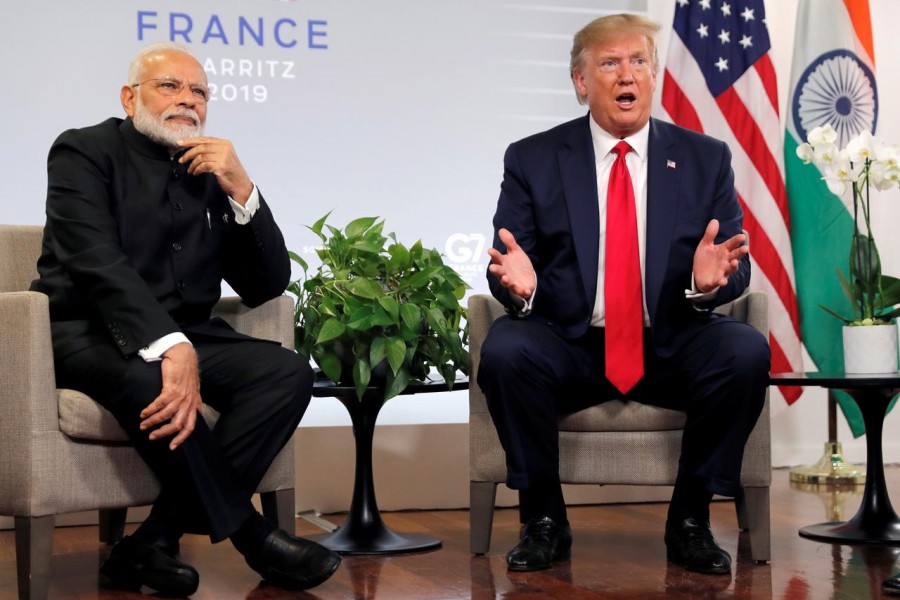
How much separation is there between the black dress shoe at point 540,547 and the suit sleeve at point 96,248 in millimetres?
918

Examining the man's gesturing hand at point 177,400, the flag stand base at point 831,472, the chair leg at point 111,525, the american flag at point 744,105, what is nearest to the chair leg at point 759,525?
the man's gesturing hand at point 177,400

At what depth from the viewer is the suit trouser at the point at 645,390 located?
2.54 m

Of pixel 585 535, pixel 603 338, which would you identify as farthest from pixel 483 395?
pixel 585 535

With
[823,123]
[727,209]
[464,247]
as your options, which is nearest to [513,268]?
[727,209]

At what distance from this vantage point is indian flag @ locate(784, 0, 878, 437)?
4.44m

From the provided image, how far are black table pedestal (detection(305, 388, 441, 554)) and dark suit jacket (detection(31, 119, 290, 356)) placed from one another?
411mm

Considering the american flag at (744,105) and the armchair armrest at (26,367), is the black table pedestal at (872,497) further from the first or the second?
the armchair armrest at (26,367)

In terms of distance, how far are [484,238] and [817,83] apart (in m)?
1.53

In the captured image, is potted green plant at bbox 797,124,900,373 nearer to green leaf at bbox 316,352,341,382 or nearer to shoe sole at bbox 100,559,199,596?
green leaf at bbox 316,352,341,382

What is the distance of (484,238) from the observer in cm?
425

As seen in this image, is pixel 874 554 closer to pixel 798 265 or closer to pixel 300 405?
pixel 300 405

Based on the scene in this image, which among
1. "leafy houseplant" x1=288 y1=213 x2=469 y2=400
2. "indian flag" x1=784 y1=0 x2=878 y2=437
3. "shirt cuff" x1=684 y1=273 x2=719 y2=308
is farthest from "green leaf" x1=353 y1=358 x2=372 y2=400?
"indian flag" x1=784 y1=0 x2=878 y2=437

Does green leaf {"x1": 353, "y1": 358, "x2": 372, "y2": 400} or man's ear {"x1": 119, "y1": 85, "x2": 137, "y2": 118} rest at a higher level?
man's ear {"x1": 119, "y1": 85, "x2": 137, "y2": 118}

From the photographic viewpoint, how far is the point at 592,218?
9.23 ft
